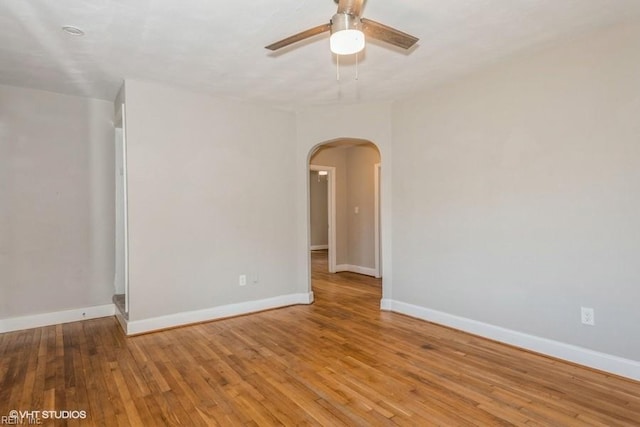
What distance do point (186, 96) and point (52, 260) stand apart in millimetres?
2387

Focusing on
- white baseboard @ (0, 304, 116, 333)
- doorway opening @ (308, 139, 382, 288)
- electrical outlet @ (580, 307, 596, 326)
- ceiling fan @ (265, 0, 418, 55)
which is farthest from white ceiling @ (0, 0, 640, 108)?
doorway opening @ (308, 139, 382, 288)

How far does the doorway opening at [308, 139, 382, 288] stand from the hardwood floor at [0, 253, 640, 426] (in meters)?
3.09

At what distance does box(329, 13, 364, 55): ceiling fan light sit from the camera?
1.90 meters

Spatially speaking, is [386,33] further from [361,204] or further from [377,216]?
[361,204]

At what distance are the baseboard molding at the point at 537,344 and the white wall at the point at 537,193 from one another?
5 centimetres

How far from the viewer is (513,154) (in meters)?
3.31

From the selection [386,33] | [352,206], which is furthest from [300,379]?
[352,206]

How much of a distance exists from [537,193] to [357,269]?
442cm

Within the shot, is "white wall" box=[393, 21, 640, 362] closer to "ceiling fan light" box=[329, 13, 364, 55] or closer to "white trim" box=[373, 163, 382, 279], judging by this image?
"ceiling fan light" box=[329, 13, 364, 55]

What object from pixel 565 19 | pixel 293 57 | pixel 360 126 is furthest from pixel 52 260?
pixel 565 19

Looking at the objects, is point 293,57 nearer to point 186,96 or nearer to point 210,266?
point 186,96

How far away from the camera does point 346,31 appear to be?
1896mm

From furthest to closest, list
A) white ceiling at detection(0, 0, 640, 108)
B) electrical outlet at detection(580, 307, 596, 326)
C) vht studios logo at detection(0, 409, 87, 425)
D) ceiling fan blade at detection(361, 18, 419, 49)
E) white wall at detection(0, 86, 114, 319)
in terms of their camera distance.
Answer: white wall at detection(0, 86, 114, 319) < electrical outlet at detection(580, 307, 596, 326) < white ceiling at detection(0, 0, 640, 108) < vht studios logo at detection(0, 409, 87, 425) < ceiling fan blade at detection(361, 18, 419, 49)

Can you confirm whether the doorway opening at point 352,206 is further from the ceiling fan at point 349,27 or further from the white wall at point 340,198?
the ceiling fan at point 349,27
